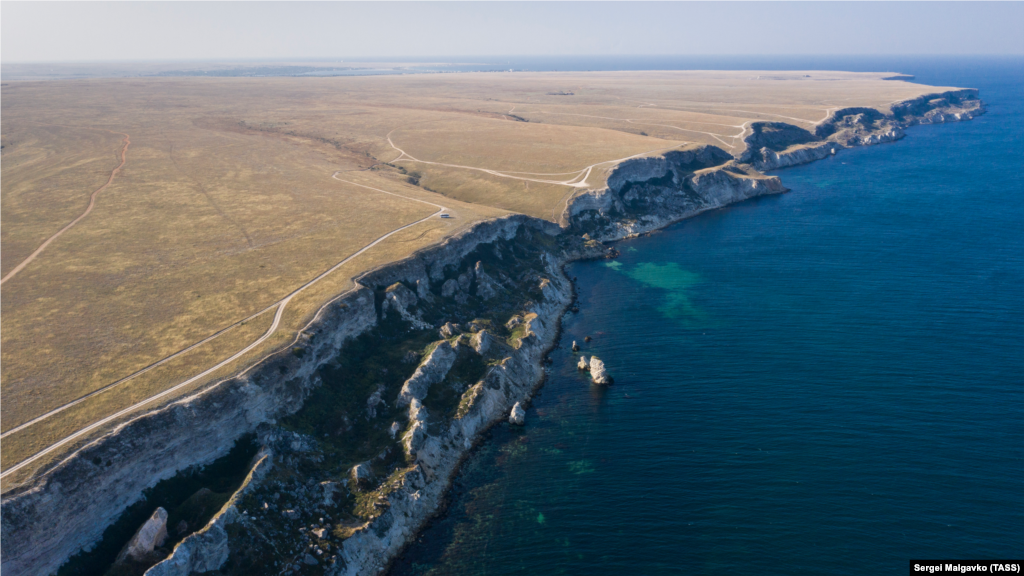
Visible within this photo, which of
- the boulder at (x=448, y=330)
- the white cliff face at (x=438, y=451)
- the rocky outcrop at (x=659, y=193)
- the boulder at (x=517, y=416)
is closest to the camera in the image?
the white cliff face at (x=438, y=451)

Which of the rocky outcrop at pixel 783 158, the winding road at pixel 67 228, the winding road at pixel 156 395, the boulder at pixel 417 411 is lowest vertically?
the boulder at pixel 417 411

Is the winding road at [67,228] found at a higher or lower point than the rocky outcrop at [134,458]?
higher

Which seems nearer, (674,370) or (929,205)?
(674,370)

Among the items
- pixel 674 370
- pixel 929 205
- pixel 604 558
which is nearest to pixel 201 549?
pixel 604 558

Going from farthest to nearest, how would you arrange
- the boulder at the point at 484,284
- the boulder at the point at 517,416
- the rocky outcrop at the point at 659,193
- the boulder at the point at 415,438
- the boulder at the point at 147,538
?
1. the rocky outcrop at the point at 659,193
2. the boulder at the point at 484,284
3. the boulder at the point at 517,416
4. the boulder at the point at 415,438
5. the boulder at the point at 147,538

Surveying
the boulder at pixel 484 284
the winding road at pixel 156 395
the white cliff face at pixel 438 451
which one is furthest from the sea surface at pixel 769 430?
the winding road at pixel 156 395

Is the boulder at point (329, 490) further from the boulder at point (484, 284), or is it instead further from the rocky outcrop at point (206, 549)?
the boulder at point (484, 284)

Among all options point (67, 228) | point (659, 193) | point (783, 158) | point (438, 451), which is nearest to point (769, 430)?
point (438, 451)

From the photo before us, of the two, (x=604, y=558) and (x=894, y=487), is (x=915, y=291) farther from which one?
(x=604, y=558)
